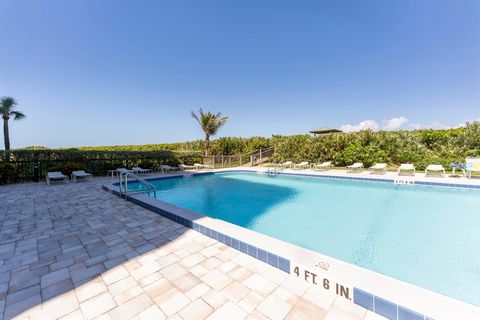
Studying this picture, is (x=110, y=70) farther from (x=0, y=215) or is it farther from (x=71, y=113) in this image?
(x=0, y=215)

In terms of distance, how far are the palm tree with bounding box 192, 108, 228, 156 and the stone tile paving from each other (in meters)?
16.0

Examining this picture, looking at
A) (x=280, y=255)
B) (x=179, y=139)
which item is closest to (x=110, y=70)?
(x=179, y=139)

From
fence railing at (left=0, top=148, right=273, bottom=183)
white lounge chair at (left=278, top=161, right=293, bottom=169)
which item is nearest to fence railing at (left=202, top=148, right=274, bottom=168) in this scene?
fence railing at (left=0, top=148, right=273, bottom=183)

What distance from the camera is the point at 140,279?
234 centimetres

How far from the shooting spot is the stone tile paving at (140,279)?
1.86 m

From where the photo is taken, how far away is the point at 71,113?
60.8 feet

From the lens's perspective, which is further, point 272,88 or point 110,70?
point 272,88

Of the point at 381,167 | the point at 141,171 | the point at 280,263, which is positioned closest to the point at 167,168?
the point at 141,171

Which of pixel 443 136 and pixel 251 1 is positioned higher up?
pixel 251 1

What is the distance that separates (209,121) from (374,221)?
1635cm

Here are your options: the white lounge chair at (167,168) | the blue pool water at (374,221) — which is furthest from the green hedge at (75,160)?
the blue pool water at (374,221)

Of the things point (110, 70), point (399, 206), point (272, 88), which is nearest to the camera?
point (399, 206)

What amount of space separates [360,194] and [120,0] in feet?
44.1

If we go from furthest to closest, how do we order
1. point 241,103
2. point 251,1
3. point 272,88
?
point 241,103, point 272,88, point 251,1
